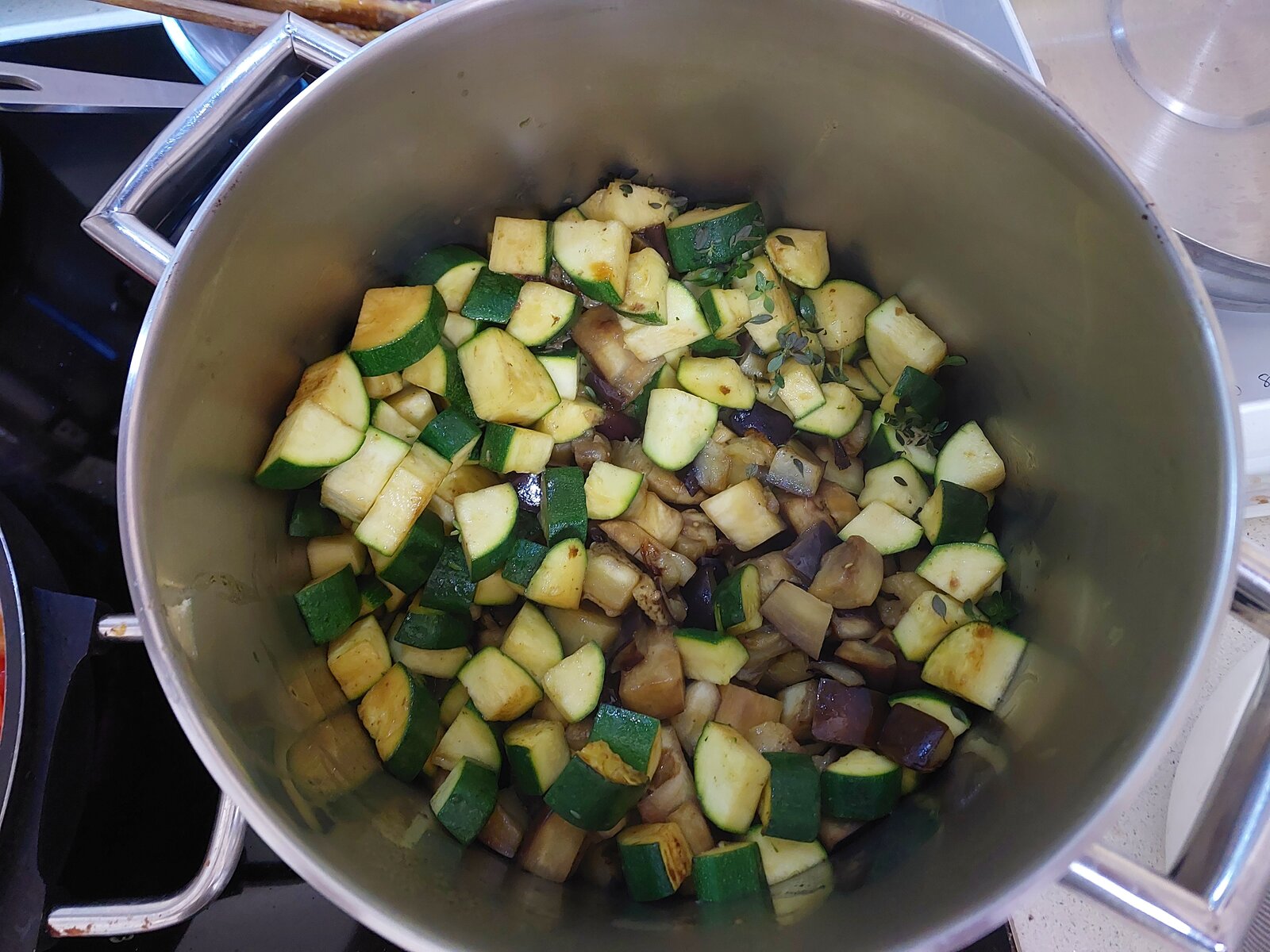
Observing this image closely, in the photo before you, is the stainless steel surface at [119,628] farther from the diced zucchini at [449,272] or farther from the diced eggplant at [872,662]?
the diced eggplant at [872,662]

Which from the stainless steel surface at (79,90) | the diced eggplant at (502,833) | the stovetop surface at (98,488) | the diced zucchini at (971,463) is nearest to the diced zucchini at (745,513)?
the diced zucchini at (971,463)

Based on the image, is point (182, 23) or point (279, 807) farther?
point (182, 23)

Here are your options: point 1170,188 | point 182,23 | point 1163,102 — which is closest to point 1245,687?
point 1170,188

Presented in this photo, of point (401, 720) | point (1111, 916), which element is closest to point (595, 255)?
point (401, 720)

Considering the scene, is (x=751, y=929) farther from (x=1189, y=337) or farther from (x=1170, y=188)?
(x=1170, y=188)

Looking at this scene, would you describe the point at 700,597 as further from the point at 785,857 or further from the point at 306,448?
the point at 306,448

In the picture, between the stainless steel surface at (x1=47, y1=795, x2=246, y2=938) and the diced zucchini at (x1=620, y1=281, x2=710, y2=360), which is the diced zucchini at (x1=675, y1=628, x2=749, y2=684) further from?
the stainless steel surface at (x1=47, y1=795, x2=246, y2=938)
